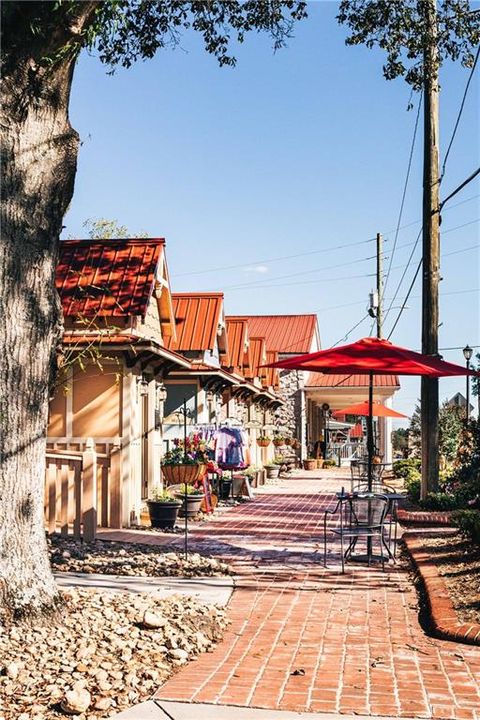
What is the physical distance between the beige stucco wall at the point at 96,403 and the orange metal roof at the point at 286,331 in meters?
23.4

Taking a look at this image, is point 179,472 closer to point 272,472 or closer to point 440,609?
point 440,609

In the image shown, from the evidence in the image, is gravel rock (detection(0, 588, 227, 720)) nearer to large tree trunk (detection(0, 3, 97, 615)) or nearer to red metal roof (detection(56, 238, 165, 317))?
large tree trunk (detection(0, 3, 97, 615))

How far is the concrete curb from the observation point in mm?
6245

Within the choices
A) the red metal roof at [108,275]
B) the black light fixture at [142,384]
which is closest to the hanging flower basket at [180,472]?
the black light fixture at [142,384]

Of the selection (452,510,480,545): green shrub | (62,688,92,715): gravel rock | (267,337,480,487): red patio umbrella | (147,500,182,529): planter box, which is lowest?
(62,688,92,715): gravel rock

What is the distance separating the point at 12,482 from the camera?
19.4 ft

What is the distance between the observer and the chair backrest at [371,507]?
9977 mm

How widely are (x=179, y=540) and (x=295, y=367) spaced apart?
10.7 feet

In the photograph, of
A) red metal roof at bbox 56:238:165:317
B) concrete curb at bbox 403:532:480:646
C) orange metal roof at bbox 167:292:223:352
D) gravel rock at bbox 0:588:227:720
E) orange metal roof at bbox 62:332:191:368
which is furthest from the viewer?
orange metal roof at bbox 167:292:223:352

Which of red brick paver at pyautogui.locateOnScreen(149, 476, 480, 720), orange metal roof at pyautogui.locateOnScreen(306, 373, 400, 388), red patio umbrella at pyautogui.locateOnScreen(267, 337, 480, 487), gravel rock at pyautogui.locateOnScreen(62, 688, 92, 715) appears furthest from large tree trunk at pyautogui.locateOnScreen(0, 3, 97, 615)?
orange metal roof at pyautogui.locateOnScreen(306, 373, 400, 388)

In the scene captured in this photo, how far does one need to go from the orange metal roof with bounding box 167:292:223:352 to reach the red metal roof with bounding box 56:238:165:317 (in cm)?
430

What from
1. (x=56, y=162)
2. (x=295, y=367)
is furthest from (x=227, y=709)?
(x=295, y=367)

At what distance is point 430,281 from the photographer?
15.2 m

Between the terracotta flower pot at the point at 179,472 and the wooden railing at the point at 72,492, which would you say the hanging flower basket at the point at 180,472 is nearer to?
the terracotta flower pot at the point at 179,472
